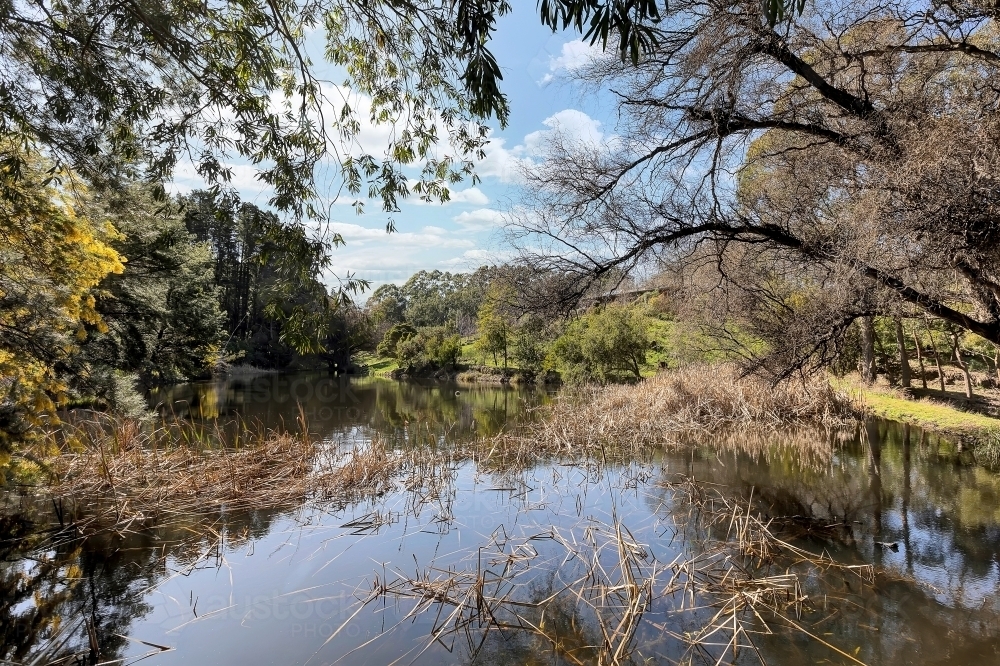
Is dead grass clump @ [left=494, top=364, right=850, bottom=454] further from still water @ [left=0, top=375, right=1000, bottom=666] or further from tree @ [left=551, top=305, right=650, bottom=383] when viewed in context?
tree @ [left=551, top=305, right=650, bottom=383]

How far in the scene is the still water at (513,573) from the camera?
449 cm

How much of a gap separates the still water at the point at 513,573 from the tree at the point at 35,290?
1.80 metres

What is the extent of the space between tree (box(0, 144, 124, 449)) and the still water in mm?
1799

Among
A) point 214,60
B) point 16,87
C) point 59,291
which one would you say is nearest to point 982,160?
point 214,60

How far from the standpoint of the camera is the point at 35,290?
6.28 meters

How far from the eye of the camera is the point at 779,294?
888 cm

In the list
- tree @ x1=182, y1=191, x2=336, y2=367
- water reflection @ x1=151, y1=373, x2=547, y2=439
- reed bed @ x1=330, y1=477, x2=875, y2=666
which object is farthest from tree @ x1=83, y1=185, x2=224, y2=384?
reed bed @ x1=330, y1=477, x2=875, y2=666

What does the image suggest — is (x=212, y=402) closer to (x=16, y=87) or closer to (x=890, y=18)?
(x=16, y=87)

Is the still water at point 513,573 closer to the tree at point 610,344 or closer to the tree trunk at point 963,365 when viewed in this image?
the tree trunk at point 963,365

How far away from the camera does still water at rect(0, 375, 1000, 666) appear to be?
14.7ft

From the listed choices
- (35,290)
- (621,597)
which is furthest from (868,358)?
(35,290)

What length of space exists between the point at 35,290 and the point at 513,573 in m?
6.11

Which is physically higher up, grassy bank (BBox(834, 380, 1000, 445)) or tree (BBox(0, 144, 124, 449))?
tree (BBox(0, 144, 124, 449))

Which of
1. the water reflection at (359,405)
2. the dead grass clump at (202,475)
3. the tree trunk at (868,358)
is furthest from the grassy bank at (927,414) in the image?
the dead grass clump at (202,475)
